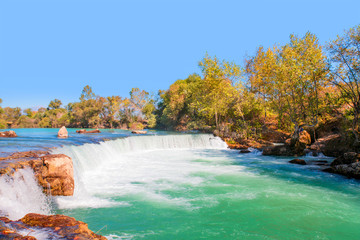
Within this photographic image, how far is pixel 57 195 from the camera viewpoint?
6.35 m

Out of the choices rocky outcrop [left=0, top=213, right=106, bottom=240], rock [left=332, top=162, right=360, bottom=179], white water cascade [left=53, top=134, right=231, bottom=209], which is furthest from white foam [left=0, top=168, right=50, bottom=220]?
rock [left=332, top=162, right=360, bottom=179]

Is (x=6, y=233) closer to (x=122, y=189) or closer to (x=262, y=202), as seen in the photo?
(x=122, y=189)

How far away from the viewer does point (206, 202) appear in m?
6.77

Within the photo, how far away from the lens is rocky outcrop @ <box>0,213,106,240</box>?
2.82 metres

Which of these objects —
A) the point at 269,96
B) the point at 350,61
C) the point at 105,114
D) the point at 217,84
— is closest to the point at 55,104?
the point at 105,114

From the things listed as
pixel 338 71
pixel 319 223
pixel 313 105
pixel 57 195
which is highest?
pixel 338 71

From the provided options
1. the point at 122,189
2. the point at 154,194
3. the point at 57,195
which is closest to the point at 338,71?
the point at 154,194

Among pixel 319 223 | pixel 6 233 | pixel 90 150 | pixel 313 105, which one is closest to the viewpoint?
pixel 6 233

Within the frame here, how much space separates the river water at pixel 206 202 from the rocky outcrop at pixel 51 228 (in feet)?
5.39

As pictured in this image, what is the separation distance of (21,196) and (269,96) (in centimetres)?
1806

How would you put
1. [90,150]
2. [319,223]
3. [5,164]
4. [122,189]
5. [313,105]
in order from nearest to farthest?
[319,223] < [5,164] < [122,189] < [90,150] < [313,105]

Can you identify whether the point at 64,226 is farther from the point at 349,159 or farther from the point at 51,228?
the point at 349,159

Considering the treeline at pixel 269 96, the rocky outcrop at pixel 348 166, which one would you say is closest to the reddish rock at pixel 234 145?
the treeline at pixel 269 96

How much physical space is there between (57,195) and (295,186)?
8666 mm
